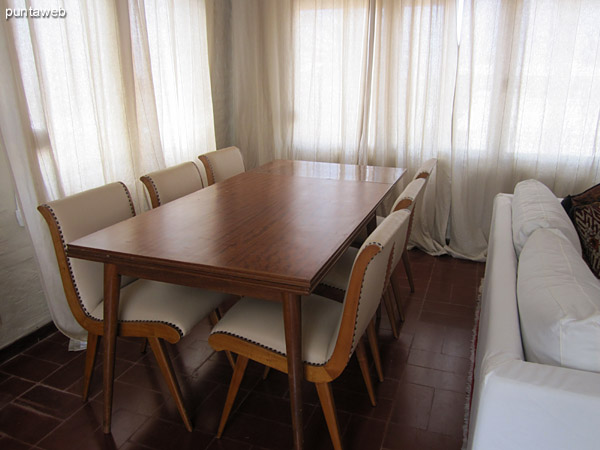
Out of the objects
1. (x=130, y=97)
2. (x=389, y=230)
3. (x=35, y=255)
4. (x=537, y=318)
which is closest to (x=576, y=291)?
(x=537, y=318)

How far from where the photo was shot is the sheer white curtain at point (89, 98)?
2176 millimetres

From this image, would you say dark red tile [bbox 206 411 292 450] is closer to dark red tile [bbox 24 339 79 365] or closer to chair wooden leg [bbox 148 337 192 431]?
chair wooden leg [bbox 148 337 192 431]

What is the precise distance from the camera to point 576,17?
2.94 meters

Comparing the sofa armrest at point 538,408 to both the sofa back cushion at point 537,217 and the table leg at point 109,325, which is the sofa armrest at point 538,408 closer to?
the sofa back cushion at point 537,217

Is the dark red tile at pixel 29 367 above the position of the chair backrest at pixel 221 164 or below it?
below

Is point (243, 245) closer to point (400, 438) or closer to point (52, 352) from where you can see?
point (400, 438)

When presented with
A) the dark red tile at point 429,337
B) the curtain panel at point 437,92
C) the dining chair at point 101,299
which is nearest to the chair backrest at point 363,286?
the dining chair at point 101,299

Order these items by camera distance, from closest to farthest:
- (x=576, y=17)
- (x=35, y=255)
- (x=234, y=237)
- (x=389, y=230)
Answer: (x=389, y=230) → (x=234, y=237) → (x=35, y=255) → (x=576, y=17)

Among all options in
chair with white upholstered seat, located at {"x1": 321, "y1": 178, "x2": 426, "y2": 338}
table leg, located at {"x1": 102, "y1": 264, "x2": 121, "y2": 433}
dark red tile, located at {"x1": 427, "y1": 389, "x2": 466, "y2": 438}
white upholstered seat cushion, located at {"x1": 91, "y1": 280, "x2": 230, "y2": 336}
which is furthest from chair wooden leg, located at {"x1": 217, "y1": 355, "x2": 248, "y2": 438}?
dark red tile, located at {"x1": 427, "y1": 389, "x2": 466, "y2": 438}

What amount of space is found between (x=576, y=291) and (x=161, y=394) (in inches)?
65.7

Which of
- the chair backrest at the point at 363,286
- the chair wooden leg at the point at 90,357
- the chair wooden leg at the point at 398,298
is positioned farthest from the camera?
the chair wooden leg at the point at 398,298

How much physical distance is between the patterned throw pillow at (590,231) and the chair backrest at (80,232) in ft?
6.73

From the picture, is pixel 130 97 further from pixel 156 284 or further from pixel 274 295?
pixel 274 295

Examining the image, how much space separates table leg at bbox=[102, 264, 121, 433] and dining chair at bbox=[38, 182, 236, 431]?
60 millimetres
